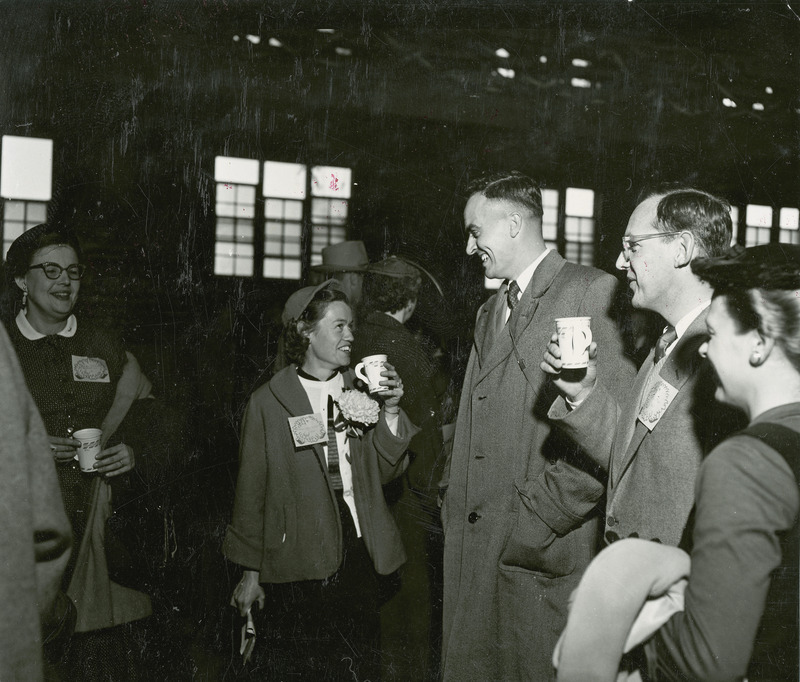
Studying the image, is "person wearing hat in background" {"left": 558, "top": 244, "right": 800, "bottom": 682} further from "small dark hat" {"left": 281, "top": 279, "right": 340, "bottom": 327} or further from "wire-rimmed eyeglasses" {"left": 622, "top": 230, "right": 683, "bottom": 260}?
"small dark hat" {"left": 281, "top": 279, "right": 340, "bottom": 327}

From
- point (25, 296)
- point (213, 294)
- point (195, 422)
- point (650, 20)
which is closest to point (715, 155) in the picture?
point (650, 20)

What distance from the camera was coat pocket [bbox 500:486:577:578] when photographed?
2064mm

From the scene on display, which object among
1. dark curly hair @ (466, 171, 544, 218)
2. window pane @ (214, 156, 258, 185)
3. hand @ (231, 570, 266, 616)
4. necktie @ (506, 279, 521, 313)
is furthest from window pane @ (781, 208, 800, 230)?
hand @ (231, 570, 266, 616)

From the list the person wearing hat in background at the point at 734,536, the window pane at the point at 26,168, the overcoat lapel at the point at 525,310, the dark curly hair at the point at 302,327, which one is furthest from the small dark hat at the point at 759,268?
the window pane at the point at 26,168

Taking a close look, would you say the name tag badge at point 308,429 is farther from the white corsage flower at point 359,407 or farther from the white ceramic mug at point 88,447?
the white ceramic mug at point 88,447

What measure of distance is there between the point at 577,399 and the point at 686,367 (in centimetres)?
30

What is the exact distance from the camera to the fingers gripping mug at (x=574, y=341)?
5.33ft

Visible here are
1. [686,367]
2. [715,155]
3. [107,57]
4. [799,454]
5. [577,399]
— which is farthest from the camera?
[107,57]

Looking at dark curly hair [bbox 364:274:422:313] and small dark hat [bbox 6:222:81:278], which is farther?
dark curly hair [bbox 364:274:422:313]

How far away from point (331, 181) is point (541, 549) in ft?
5.00

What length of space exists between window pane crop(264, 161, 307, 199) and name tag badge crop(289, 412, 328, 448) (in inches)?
33.4

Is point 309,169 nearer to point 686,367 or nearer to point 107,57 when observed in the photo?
point 107,57

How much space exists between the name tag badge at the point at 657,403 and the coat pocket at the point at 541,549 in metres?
0.52

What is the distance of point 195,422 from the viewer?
2480mm
